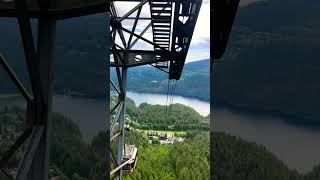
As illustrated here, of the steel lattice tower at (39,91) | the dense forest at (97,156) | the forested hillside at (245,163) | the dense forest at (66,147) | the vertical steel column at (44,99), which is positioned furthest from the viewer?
the dense forest at (66,147)

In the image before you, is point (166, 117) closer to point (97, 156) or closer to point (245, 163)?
point (97, 156)

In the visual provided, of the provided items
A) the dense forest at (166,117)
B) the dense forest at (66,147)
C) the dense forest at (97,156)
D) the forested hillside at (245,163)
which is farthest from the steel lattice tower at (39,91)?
the dense forest at (166,117)

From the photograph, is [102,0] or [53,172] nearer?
A: [102,0]

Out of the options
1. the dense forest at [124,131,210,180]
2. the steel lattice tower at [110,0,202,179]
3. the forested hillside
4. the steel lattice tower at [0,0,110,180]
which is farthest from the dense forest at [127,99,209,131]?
the steel lattice tower at [0,0,110,180]

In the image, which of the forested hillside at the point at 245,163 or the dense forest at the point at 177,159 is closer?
the forested hillside at the point at 245,163

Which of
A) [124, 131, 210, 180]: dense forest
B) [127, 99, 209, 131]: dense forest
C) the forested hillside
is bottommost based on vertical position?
[124, 131, 210, 180]: dense forest

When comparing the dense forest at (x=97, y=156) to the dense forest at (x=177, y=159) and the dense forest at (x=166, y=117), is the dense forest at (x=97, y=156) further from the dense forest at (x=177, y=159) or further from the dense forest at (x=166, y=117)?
the dense forest at (x=166, y=117)

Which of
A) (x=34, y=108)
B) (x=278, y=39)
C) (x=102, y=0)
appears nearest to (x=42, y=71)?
(x=34, y=108)

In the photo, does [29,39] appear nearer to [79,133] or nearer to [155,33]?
[79,133]

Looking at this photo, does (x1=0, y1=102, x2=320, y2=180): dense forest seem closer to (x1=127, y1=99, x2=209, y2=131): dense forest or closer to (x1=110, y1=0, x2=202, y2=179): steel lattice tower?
(x1=110, y1=0, x2=202, y2=179): steel lattice tower
